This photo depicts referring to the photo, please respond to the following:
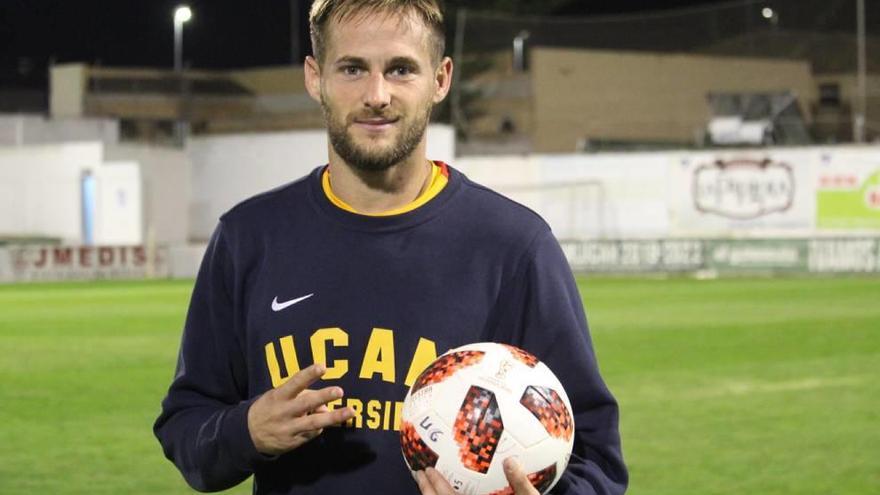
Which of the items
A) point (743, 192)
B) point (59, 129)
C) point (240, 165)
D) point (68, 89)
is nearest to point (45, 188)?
point (240, 165)

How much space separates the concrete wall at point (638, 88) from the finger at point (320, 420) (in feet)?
155

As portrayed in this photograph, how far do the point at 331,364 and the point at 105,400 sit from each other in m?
11.3

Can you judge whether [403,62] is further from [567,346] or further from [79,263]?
[79,263]

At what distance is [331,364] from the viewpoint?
351cm

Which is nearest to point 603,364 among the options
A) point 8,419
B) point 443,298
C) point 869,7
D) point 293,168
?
point 8,419

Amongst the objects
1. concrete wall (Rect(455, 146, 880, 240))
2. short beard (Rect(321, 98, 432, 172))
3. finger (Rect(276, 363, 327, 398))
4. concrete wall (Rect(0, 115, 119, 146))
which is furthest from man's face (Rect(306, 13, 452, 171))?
concrete wall (Rect(0, 115, 119, 146))

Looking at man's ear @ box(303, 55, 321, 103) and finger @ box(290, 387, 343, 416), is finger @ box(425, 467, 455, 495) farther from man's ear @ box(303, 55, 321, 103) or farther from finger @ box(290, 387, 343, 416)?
man's ear @ box(303, 55, 321, 103)

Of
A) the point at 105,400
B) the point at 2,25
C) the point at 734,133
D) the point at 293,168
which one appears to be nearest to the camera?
the point at 105,400

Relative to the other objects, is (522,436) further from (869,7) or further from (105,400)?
(869,7)

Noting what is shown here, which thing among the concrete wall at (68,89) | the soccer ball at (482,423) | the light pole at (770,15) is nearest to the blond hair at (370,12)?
the soccer ball at (482,423)

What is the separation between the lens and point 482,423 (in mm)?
3291

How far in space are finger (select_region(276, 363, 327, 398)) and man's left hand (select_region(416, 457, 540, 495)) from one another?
0.30 meters

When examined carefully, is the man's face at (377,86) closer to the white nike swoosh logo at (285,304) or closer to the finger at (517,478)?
the white nike swoosh logo at (285,304)

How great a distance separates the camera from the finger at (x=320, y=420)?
3.23m
